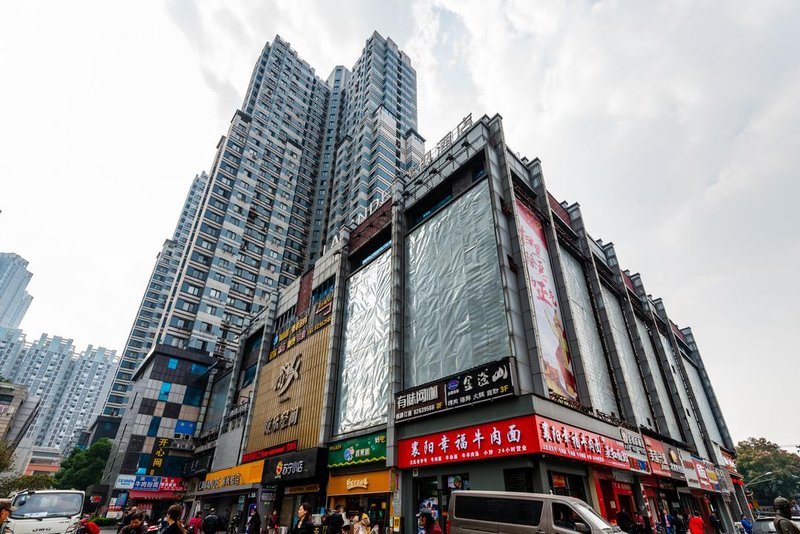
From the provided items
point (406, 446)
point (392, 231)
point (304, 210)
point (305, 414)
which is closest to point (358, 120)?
point (304, 210)

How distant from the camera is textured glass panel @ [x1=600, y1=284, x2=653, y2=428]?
2762 cm

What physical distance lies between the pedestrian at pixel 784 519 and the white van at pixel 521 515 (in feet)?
11.6

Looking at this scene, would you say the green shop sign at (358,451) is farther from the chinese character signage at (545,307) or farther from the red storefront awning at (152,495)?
the red storefront awning at (152,495)

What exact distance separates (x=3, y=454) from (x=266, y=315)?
29.5 m

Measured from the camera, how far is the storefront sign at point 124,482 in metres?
46.2

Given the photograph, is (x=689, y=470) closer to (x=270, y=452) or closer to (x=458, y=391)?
(x=458, y=391)

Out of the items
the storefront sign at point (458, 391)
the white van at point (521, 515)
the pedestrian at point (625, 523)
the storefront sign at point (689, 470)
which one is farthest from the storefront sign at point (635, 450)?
the white van at point (521, 515)

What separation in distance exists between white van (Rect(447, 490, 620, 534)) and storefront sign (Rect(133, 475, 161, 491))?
4973cm

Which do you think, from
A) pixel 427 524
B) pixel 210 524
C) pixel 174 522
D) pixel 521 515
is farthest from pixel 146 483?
pixel 521 515

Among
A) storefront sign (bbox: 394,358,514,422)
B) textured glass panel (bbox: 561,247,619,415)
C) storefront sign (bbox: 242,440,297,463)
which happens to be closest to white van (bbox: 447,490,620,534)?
storefront sign (bbox: 394,358,514,422)

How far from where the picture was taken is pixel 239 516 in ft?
107

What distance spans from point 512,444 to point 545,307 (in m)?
8.70

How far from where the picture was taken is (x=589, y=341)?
26.5 metres

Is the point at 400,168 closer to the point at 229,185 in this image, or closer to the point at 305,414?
the point at 229,185
